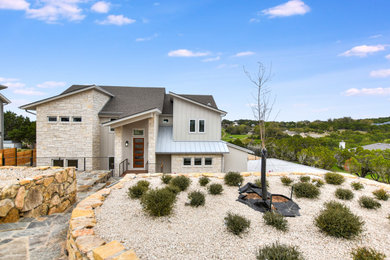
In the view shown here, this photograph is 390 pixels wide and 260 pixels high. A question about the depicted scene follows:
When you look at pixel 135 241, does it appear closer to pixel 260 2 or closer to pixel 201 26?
pixel 260 2

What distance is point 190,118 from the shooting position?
13.7m

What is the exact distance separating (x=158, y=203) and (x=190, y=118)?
388 inches

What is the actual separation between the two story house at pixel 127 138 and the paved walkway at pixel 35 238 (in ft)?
22.9

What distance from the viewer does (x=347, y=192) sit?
5.76 meters

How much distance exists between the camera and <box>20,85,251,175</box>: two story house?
41.3 ft

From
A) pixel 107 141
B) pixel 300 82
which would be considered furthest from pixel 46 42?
pixel 300 82

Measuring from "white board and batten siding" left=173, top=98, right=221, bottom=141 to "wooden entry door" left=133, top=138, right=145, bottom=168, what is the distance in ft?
8.28

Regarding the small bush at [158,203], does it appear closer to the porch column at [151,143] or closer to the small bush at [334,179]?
the small bush at [334,179]

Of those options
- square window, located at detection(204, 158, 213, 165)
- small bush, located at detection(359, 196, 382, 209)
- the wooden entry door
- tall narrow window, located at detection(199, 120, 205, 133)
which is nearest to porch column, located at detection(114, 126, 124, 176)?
the wooden entry door

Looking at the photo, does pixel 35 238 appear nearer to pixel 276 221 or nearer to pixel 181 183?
pixel 181 183

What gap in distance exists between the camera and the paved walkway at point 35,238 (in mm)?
3344

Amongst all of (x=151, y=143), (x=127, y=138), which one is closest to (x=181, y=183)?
(x=151, y=143)

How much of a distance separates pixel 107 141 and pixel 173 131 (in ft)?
16.9

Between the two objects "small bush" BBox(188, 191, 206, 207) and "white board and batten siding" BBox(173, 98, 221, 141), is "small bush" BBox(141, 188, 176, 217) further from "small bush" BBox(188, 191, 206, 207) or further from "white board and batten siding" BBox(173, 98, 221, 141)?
"white board and batten siding" BBox(173, 98, 221, 141)
